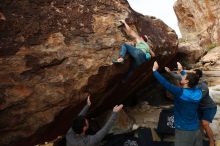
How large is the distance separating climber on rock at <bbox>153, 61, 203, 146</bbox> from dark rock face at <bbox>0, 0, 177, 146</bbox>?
1.96 metres

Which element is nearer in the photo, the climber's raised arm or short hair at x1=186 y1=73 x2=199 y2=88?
short hair at x1=186 y1=73 x2=199 y2=88

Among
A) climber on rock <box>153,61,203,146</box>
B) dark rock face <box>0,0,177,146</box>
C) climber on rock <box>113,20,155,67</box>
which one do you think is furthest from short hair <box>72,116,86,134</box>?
climber on rock <box>113,20,155,67</box>

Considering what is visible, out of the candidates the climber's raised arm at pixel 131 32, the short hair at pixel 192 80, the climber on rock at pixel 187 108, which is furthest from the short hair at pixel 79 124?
the climber's raised arm at pixel 131 32

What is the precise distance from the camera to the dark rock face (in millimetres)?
6367

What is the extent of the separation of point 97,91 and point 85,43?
117 cm

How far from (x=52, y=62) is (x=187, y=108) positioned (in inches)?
111

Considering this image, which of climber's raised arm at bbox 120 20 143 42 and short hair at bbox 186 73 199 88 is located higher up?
short hair at bbox 186 73 199 88

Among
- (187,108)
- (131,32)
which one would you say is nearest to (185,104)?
(187,108)

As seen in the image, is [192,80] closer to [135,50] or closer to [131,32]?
[135,50]

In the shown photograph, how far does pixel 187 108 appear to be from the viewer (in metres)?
5.89

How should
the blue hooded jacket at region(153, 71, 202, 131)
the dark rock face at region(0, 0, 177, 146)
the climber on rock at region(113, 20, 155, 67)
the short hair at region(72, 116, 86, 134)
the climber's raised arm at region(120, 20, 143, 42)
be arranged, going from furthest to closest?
the climber's raised arm at region(120, 20, 143, 42) < the climber on rock at region(113, 20, 155, 67) < the dark rock face at region(0, 0, 177, 146) < the blue hooded jacket at region(153, 71, 202, 131) < the short hair at region(72, 116, 86, 134)

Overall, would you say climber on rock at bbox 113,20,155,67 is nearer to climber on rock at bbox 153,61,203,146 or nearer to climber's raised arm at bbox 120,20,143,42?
climber's raised arm at bbox 120,20,143,42

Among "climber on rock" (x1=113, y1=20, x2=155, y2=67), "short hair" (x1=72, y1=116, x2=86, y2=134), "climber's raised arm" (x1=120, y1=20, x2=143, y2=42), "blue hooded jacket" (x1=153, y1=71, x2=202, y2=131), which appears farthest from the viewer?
"climber's raised arm" (x1=120, y1=20, x2=143, y2=42)

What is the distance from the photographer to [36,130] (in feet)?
22.0
